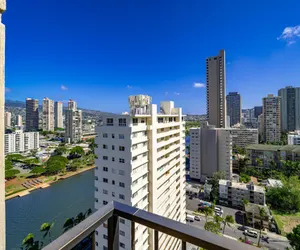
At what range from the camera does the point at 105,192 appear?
5.18 m

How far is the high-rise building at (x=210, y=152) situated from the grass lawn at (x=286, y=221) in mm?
5197

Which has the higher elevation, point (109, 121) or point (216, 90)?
point (216, 90)

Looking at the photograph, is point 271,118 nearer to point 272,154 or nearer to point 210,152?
point 272,154

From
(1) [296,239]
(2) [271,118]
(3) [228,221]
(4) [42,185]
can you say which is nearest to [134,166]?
(1) [296,239]

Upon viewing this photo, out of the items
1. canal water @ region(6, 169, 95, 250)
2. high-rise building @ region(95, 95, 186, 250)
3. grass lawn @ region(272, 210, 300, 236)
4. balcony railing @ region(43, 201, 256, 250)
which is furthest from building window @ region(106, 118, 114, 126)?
grass lawn @ region(272, 210, 300, 236)

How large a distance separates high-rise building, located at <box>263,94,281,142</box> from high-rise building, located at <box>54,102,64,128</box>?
4411 centimetres

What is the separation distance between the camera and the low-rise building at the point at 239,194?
11398 millimetres

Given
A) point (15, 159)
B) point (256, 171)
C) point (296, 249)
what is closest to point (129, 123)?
point (296, 249)

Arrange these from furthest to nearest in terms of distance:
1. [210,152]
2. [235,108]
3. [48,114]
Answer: [235,108]
[48,114]
[210,152]

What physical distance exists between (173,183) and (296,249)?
5.23 meters

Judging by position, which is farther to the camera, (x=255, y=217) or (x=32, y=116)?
(x=32, y=116)

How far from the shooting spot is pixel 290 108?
29922 millimetres

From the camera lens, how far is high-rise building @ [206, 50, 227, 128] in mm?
22344

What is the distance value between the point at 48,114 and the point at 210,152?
39.1m
